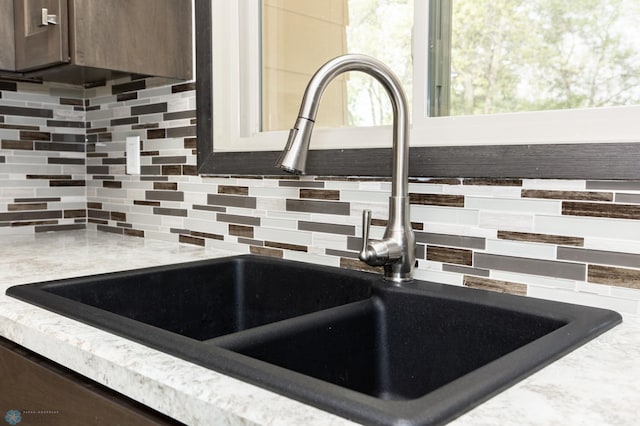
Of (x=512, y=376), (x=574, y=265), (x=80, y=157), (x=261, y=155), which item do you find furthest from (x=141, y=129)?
(x=512, y=376)

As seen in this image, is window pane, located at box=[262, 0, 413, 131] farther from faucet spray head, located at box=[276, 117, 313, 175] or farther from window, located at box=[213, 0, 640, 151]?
faucet spray head, located at box=[276, 117, 313, 175]

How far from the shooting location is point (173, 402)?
62 cm

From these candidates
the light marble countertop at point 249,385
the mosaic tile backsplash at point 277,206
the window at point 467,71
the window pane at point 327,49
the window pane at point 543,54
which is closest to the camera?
the light marble countertop at point 249,385

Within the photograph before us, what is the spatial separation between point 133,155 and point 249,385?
1.37 meters

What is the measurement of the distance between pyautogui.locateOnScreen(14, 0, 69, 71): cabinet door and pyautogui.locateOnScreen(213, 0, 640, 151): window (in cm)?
38

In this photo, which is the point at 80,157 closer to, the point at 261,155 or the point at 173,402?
the point at 261,155

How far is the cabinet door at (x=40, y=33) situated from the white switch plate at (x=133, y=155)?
360mm

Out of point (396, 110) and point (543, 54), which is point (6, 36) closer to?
point (396, 110)

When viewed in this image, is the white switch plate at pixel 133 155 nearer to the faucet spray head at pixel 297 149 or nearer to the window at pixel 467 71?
the window at pixel 467 71

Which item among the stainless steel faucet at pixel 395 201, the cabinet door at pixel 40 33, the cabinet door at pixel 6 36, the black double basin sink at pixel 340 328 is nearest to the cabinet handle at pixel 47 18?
the cabinet door at pixel 40 33

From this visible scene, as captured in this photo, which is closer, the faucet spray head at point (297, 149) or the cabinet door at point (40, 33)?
the faucet spray head at point (297, 149)

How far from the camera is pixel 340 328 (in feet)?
3.12

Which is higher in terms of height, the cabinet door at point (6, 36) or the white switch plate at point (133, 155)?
the cabinet door at point (6, 36)

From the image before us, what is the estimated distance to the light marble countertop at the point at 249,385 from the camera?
0.55m
